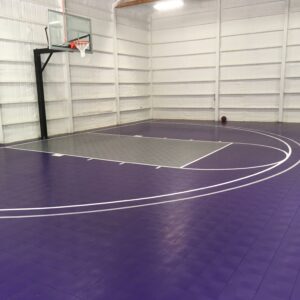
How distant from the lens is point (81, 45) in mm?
13195

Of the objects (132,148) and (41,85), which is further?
(41,85)

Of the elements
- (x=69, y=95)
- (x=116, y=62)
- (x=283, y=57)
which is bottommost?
(x=69, y=95)

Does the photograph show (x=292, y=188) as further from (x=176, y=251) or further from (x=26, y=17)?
(x=26, y=17)

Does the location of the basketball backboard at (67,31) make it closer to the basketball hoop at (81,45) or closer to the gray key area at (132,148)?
the basketball hoop at (81,45)

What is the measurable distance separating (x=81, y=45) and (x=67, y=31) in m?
0.82

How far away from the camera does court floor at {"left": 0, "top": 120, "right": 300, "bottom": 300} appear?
3527 millimetres

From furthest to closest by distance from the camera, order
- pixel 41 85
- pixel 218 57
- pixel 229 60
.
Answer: pixel 218 57, pixel 229 60, pixel 41 85

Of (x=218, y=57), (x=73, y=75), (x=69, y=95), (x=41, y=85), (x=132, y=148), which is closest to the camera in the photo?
(x=132, y=148)

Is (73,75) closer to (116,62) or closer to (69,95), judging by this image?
(69,95)

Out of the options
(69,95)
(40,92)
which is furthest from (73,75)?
(40,92)

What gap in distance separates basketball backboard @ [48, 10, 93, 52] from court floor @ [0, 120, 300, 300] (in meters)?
5.00

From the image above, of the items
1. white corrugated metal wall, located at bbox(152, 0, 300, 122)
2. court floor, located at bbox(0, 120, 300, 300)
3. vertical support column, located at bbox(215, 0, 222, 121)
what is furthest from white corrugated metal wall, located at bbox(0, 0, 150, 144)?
vertical support column, located at bbox(215, 0, 222, 121)

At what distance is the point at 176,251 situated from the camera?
4.21 m

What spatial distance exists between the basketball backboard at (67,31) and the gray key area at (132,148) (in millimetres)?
3583
